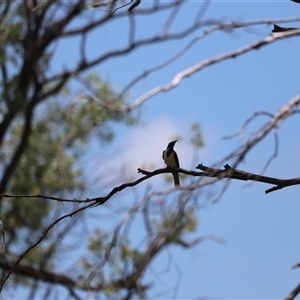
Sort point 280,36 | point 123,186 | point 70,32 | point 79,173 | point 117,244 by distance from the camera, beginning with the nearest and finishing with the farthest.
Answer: point 123,186
point 280,36
point 117,244
point 79,173
point 70,32

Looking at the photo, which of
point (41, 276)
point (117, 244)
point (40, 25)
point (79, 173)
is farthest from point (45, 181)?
point (117, 244)

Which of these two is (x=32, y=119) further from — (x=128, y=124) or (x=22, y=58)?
(x=128, y=124)

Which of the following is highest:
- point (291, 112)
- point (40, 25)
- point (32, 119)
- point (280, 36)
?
point (40, 25)

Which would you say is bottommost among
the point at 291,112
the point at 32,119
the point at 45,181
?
the point at 291,112

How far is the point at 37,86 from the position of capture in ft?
42.8

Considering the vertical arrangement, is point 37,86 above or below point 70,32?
below

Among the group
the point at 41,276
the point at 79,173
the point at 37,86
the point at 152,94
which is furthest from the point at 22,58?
the point at 152,94

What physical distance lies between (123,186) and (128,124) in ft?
29.2

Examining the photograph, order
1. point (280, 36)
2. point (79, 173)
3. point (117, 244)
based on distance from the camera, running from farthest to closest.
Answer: point (79, 173) < point (117, 244) < point (280, 36)

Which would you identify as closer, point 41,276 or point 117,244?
point 117,244

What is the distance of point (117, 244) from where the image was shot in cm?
359

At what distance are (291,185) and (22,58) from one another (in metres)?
10.4

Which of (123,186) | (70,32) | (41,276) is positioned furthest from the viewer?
(70,32)

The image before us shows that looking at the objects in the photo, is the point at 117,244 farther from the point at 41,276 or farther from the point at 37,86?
the point at 37,86
